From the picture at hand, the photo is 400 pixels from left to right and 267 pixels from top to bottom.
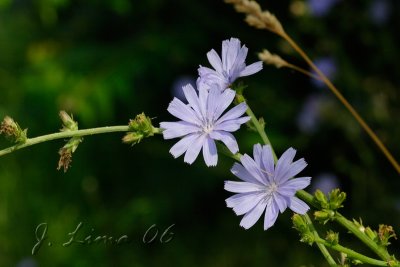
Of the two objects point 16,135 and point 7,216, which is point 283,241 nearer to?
point 7,216

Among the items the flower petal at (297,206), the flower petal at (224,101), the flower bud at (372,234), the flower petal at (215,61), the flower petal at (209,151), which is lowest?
the flower bud at (372,234)

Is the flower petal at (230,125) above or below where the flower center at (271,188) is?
above

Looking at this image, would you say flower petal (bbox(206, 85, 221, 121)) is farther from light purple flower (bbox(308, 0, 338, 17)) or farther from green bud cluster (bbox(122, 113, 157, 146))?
light purple flower (bbox(308, 0, 338, 17))

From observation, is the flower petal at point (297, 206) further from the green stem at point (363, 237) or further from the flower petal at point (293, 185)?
the green stem at point (363, 237)

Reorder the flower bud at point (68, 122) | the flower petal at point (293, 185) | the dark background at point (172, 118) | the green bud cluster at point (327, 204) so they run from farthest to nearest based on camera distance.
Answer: the dark background at point (172, 118) → the flower bud at point (68, 122) → the green bud cluster at point (327, 204) → the flower petal at point (293, 185)

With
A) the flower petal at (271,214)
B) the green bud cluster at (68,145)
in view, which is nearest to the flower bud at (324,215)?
the flower petal at (271,214)

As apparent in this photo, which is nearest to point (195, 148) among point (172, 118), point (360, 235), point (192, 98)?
point (192, 98)
